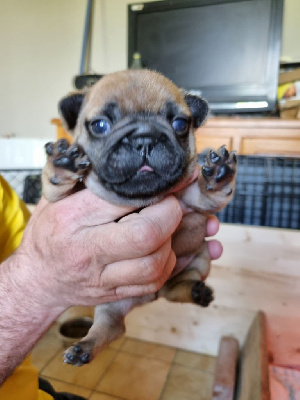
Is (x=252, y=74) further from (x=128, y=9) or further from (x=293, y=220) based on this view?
(x=293, y=220)

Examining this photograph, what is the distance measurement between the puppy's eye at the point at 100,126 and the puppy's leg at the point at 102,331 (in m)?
0.60

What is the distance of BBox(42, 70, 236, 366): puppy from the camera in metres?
0.90

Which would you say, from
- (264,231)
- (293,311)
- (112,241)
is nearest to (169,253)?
(112,241)

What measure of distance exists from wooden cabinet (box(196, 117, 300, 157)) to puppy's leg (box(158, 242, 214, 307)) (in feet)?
6.08

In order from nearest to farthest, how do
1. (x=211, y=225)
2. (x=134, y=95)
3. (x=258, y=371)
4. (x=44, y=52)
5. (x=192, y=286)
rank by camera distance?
(x=134, y=95), (x=258, y=371), (x=192, y=286), (x=211, y=225), (x=44, y=52)

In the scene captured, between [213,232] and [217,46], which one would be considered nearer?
[213,232]

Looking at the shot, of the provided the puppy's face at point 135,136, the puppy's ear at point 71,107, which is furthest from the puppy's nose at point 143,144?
the puppy's ear at point 71,107

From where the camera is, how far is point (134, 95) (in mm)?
980

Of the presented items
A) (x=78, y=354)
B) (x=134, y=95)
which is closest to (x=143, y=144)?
(x=134, y=95)

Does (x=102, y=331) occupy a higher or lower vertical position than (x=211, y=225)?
lower

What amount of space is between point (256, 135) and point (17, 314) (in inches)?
106

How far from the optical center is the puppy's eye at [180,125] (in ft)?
3.42

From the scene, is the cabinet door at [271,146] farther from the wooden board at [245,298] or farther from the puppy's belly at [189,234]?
the puppy's belly at [189,234]

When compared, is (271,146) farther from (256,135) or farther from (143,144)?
(143,144)
